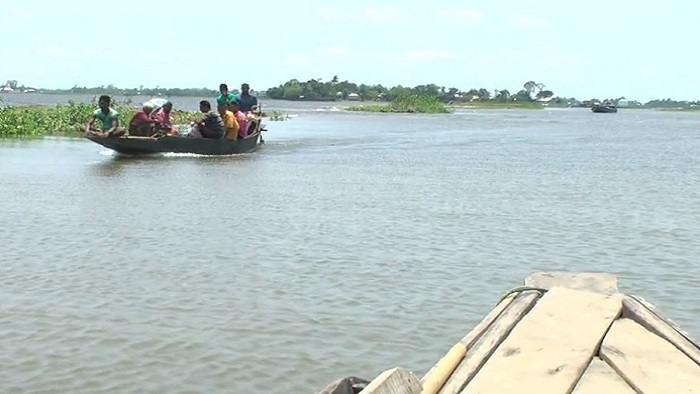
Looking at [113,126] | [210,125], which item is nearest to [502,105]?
[210,125]

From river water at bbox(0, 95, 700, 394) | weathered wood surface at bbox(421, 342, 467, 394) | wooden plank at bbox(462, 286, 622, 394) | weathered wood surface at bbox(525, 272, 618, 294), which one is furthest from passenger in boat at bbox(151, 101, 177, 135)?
weathered wood surface at bbox(421, 342, 467, 394)

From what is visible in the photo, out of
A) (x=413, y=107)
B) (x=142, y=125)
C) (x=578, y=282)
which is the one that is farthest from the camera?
(x=413, y=107)

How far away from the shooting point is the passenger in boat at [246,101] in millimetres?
25614

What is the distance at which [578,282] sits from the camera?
609 cm

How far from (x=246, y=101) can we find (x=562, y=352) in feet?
71.6

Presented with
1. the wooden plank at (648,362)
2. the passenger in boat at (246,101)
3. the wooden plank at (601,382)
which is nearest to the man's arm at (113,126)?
the passenger in boat at (246,101)

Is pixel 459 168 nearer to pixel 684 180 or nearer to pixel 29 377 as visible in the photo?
pixel 684 180

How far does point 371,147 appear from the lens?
97.8 feet

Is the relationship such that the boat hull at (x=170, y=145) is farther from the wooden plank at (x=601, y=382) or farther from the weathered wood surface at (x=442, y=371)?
the wooden plank at (x=601, y=382)

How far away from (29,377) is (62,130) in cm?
3032

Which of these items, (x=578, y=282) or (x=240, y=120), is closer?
(x=578, y=282)

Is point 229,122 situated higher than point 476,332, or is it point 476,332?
point 476,332

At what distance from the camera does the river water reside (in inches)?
253

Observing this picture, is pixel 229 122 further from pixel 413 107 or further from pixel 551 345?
pixel 413 107
